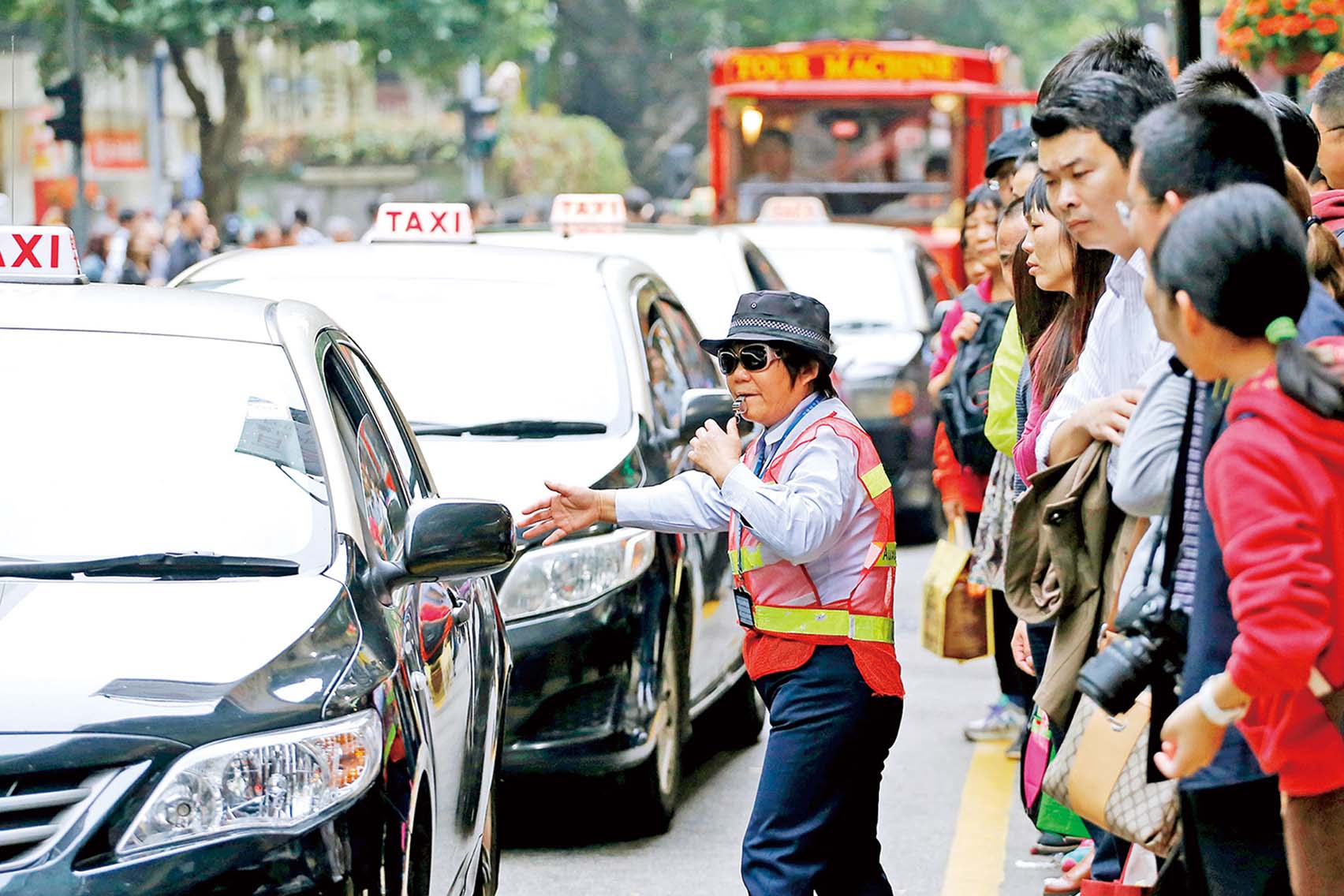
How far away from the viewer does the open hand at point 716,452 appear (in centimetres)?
457

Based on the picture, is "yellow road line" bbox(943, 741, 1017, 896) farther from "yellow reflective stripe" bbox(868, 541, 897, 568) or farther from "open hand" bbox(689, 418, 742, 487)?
"open hand" bbox(689, 418, 742, 487)

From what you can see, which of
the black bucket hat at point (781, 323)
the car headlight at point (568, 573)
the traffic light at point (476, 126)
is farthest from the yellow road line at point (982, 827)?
the traffic light at point (476, 126)

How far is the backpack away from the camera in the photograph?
7.13 m

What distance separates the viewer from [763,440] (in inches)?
188

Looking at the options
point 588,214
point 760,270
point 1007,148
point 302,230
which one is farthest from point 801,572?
point 302,230

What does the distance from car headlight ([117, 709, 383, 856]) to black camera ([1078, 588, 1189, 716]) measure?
3.90ft

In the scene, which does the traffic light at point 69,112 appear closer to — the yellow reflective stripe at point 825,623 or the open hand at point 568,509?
the open hand at point 568,509

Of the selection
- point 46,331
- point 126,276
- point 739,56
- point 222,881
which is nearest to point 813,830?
point 222,881

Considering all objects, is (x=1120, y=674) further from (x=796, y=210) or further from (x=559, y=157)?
(x=559, y=157)

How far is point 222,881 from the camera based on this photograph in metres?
3.32

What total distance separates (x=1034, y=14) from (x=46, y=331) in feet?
184

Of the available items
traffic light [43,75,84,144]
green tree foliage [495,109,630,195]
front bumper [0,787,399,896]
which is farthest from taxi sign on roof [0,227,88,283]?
green tree foliage [495,109,630,195]

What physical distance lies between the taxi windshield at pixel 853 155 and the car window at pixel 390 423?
16.8m

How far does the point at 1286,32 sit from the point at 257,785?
878 centimetres
